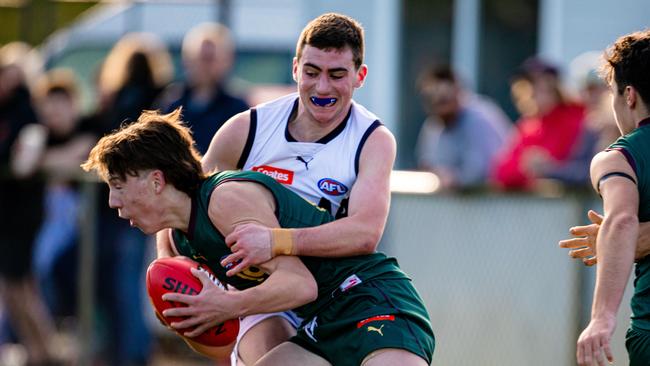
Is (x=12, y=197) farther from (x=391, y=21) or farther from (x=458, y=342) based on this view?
(x=391, y=21)

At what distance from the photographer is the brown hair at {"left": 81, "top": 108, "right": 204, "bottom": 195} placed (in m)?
5.12

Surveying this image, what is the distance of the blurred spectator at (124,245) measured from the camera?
31.4 ft

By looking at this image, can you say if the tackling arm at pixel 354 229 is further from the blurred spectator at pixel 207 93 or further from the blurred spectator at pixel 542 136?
the blurred spectator at pixel 542 136

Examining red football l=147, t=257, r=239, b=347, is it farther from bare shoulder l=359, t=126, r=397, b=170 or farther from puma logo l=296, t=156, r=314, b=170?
bare shoulder l=359, t=126, r=397, b=170

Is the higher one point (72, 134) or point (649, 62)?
point (649, 62)

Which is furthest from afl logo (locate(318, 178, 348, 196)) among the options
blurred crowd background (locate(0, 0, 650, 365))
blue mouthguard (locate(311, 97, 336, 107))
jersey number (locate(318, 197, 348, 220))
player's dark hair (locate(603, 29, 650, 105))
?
blurred crowd background (locate(0, 0, 650, 365))

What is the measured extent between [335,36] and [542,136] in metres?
4.15

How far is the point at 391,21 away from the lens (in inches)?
517

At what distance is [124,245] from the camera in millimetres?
9617

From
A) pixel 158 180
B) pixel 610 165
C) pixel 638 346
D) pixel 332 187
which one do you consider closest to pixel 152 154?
pixel 158 180

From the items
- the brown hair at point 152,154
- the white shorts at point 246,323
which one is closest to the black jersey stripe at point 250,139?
the brown hair at point 152,154

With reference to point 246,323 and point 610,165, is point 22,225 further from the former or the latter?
point 610,165

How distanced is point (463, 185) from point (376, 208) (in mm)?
3892

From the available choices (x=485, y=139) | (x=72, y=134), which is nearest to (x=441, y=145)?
(x=485, y=139)
